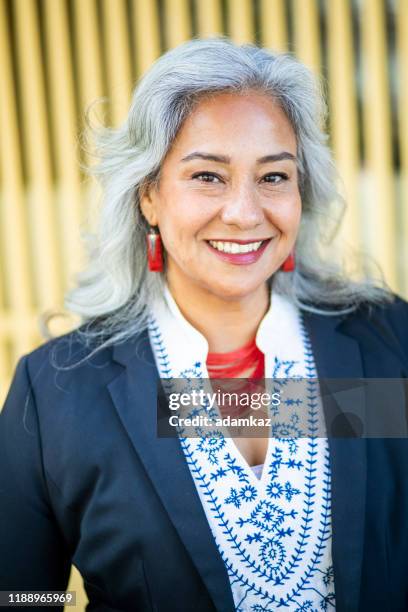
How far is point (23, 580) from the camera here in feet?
5.43

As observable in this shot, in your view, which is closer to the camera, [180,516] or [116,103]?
[180,516]

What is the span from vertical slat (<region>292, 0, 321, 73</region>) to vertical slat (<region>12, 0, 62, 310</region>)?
139 cm

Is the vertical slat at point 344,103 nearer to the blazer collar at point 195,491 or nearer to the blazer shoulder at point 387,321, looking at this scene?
the blazer shoulder at point 387,321

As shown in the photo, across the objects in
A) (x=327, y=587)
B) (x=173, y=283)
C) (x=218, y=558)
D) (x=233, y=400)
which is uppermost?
(x=173, y=283)

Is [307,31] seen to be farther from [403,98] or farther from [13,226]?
[13,226]

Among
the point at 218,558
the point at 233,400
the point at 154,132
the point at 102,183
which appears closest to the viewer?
the point at 218,558

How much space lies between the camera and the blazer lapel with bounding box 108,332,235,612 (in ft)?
4.89

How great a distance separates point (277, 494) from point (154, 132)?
0.95 meters

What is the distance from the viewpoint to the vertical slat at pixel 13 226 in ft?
11.6

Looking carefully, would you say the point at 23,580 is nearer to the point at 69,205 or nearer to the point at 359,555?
the point at 359,555

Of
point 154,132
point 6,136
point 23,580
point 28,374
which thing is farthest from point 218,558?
point 6,136

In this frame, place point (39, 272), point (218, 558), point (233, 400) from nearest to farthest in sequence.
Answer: point (218, 558) < point (233, 400) < point (39, 272)

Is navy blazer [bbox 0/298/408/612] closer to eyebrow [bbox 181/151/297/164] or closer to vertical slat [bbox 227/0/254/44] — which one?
eyebrow [bbox 181/151/297/164]

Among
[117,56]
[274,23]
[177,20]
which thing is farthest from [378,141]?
[117,56]
